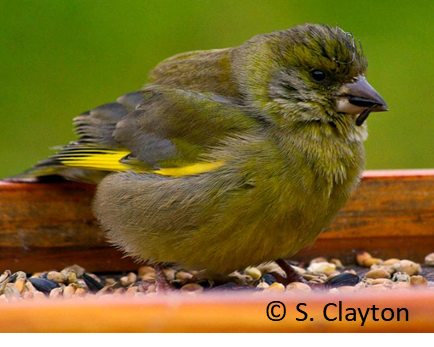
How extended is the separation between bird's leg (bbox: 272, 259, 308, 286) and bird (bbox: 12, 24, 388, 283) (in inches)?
0.4

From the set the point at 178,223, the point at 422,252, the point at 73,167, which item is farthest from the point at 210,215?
the point at 422,252

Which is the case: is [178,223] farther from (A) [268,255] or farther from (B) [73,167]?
(B) [73,167]

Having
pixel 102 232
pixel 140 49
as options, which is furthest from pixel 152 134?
pixel 140 49

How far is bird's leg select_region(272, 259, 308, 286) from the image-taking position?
4.09 m

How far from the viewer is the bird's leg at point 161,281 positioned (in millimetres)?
3979

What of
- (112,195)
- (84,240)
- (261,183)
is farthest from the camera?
(84,240)

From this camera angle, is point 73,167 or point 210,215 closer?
point 210,215

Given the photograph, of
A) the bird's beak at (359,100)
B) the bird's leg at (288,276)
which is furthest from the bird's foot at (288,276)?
the bird's beak at (359,100)

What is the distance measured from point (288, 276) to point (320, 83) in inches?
36.0

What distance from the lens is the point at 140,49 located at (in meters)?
6.90

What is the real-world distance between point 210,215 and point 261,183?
252 mm

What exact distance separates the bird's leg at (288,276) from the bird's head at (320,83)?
73 centimetres

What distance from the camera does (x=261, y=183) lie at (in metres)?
3.70

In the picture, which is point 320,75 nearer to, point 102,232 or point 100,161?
point 100,161
